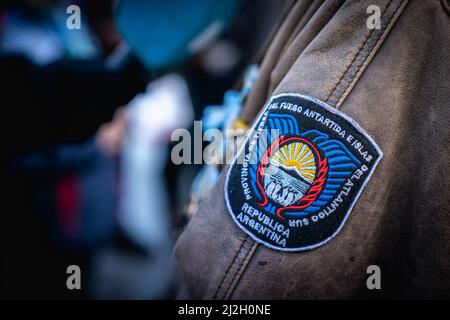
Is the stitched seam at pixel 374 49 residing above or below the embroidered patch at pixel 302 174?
above

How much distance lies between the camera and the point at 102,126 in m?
1.71

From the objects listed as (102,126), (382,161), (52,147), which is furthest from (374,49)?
(102,126)

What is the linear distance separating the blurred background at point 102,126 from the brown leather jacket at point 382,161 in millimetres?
395

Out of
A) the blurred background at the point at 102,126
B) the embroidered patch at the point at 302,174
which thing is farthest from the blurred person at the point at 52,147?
the embroidered patch at the point at 302,174

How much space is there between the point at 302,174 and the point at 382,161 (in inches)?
4.8

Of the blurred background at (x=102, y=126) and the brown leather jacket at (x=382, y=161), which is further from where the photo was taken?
the blurred background at (x=102, y=126)

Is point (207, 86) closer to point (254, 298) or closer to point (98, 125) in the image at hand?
point (98, 125)

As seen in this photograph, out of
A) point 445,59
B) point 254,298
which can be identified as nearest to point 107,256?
point 254,298

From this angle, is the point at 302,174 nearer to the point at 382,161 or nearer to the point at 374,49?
the point at 382,161

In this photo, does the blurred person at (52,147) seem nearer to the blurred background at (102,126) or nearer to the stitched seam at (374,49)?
the blurred background at (102,126)

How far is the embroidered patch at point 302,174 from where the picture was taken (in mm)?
545

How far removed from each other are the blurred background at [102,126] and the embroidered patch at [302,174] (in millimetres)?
363

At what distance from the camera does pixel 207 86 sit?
2580 mm
